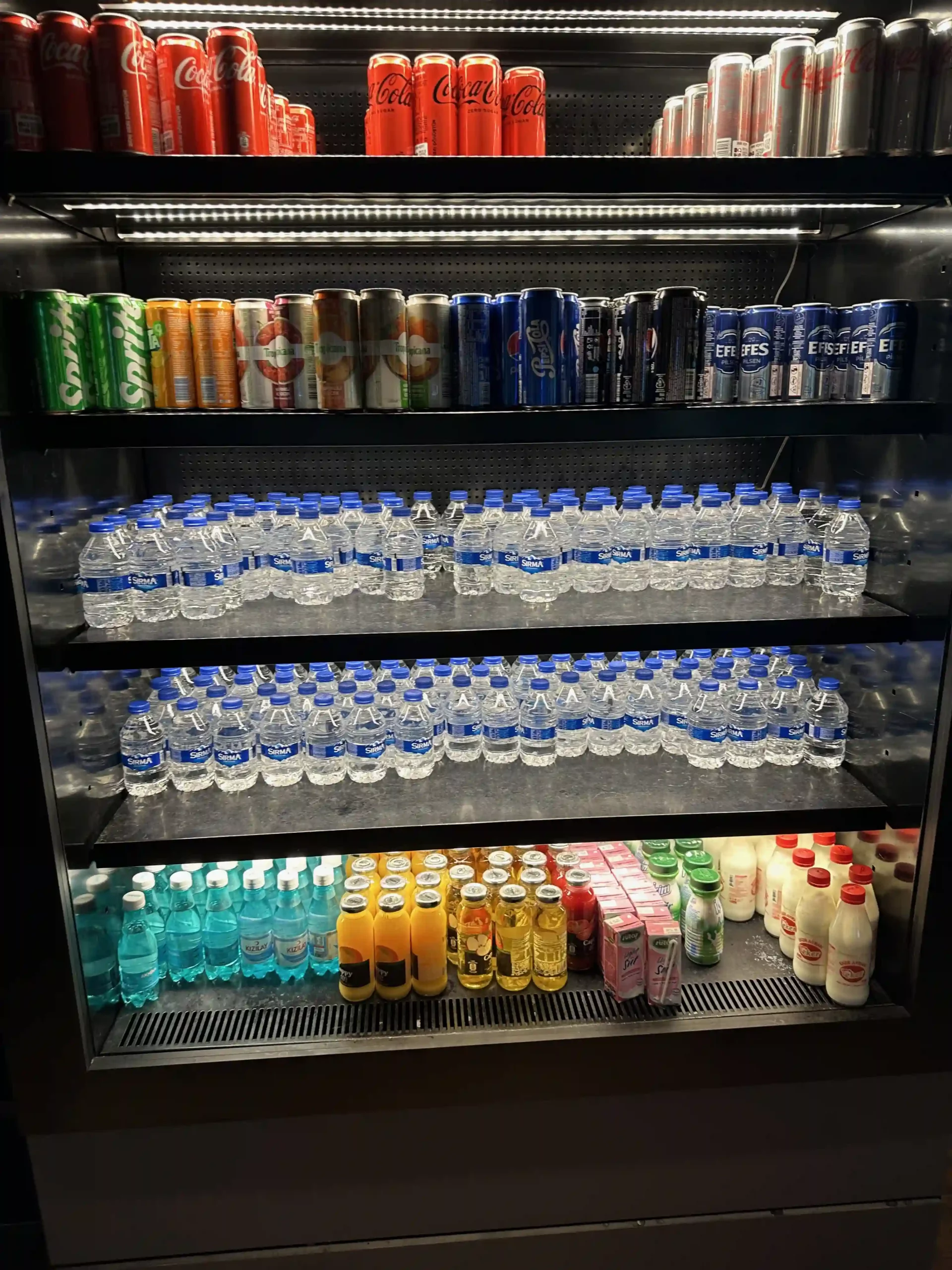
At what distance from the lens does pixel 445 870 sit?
2285 mm

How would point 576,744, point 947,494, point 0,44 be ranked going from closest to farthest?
point 0,44, point 947,494, point 576,744

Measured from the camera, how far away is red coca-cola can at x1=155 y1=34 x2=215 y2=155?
1.62m

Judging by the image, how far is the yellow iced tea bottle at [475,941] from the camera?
2062mm

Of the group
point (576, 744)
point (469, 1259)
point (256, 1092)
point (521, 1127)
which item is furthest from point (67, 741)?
point (469, 1259)

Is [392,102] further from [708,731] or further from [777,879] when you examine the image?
[777,879]

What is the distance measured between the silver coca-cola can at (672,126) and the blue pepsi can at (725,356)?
41 centimetres

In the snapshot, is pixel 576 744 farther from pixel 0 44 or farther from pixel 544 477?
pixel 0 44

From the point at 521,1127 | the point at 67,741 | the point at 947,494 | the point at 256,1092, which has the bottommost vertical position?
the point at 521,1127

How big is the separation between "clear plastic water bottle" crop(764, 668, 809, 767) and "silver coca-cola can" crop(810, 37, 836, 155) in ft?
3.94

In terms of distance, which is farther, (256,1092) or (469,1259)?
(469,1259)

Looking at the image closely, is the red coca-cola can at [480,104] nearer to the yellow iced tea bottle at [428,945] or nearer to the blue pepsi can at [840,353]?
the blue pepsi can at [840,353]

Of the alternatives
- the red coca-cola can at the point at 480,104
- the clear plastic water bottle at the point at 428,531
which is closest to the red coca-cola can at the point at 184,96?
the red coca-cola can at the point at 480,104

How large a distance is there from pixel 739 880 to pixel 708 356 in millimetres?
1373

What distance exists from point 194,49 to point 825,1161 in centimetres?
279
